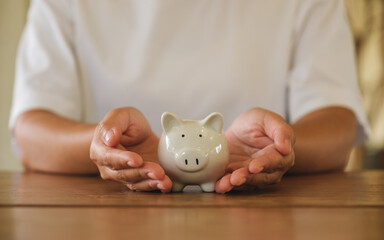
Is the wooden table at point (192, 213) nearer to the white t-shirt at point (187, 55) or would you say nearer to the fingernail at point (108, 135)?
the fingernail at point (108, 135)

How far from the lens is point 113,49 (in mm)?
1437

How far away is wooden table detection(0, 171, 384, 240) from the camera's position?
17.7 inches

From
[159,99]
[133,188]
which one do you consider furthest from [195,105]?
[133,188]

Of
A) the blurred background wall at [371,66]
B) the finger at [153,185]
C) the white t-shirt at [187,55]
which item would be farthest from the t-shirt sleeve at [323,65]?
the blurred background wall at [371,66]

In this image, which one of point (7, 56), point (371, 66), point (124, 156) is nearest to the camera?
point (124, 156)

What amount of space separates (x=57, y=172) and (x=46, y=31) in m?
0.50

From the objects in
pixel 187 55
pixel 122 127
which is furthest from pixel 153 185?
pixel 187 55

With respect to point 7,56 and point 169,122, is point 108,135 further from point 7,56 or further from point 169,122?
point 7,56

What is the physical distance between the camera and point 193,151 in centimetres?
68

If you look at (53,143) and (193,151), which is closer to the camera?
(193,151)

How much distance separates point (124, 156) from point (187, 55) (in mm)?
798

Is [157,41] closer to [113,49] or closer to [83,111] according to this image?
[113,49]

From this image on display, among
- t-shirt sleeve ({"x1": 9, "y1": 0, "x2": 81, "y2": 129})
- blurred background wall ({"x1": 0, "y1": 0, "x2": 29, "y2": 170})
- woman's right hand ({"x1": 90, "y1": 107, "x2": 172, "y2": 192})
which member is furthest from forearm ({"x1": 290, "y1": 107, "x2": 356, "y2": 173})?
blurred background wall ({"x1": 0, "y1": 0, "x2": 29, "y2": 170})

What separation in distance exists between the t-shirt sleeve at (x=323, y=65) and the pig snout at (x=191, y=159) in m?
0.71
